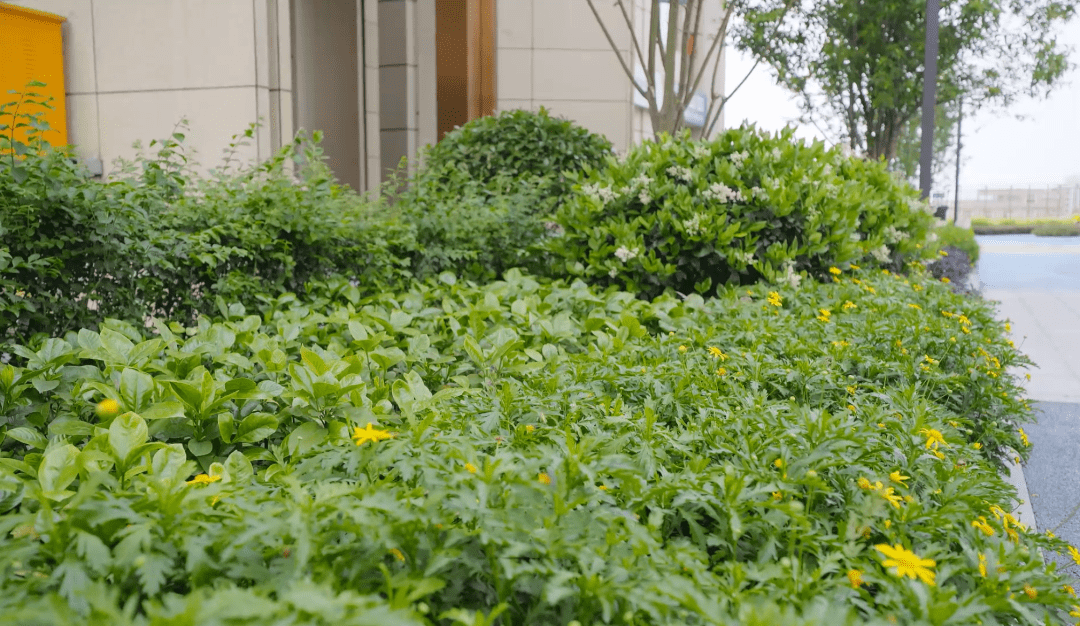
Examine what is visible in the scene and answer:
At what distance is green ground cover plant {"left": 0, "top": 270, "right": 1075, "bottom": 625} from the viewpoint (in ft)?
4.86

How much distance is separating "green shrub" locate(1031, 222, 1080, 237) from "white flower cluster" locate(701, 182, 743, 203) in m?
41.2

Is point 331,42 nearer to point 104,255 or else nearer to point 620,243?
point 620,243

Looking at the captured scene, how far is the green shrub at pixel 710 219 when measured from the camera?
18.4 feet

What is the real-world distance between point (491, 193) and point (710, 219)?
190 cm

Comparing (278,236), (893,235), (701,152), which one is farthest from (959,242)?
(278,236)

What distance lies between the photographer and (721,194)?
5785 mm

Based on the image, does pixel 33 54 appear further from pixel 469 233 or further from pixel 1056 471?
pixel 1056 471

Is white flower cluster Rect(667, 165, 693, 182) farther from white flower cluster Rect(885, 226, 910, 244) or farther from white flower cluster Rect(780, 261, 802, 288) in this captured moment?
white flower cluster Rect(885, 226, 910, 244)

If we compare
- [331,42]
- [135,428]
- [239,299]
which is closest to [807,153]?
[239,299]

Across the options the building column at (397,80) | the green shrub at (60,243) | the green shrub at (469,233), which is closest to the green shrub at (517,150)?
the green shrub at (469,233)

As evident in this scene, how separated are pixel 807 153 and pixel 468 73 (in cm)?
762

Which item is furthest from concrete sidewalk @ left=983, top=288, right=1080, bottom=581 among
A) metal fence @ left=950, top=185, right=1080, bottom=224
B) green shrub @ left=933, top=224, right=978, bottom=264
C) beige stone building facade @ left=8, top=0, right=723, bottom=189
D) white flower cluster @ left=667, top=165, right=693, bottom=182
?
metal fence @ left=950, top=185, right=1080, bottom=224

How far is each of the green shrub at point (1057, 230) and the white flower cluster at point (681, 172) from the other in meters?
41.2

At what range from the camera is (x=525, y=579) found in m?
1.54
